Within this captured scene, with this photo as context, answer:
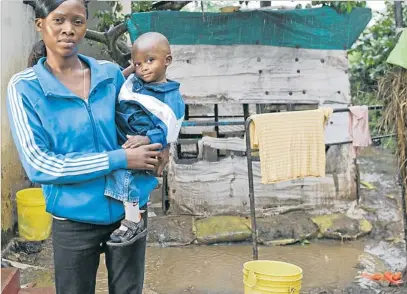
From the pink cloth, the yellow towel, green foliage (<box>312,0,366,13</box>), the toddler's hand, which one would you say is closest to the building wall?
the yellow towel

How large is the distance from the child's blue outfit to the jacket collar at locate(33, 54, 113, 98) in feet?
0.46

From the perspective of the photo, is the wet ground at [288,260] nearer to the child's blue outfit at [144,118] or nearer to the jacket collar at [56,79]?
the child's blue outfit at [144,118]

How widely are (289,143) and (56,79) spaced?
302cm

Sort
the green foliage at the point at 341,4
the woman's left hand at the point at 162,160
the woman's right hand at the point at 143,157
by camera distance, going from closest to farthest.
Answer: the woman's right hand at the point at 143,157, the woman's left hand at the point at 162,160, the green foliage at the point at 341,4

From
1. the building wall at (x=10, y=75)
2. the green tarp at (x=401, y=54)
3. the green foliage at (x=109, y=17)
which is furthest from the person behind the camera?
the green foliage at (x=109, y=17)

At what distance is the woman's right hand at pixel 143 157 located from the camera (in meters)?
2.14

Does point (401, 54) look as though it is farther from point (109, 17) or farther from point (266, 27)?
point (109, 17)

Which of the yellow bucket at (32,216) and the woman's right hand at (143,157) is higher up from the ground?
the woman's right hand at (143,157)

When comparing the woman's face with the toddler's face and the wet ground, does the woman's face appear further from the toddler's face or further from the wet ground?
the wet ground

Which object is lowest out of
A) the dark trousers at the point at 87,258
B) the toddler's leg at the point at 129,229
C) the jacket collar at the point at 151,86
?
the dark trousers at the point at 87,258

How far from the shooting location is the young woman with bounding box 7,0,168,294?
6.68ft

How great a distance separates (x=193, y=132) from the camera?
893cm

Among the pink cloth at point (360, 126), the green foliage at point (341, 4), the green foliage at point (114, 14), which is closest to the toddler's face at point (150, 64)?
the pink cloth at point (360, 126)

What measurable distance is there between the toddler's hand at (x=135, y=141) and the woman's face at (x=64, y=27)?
415mm
